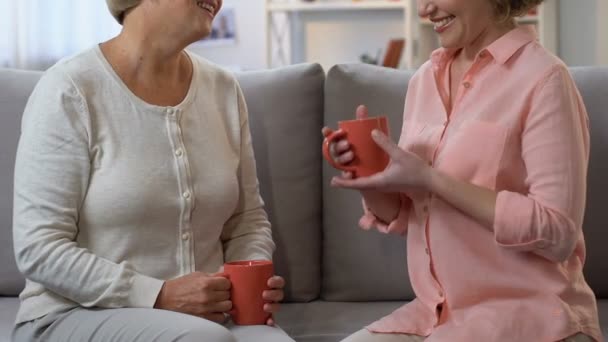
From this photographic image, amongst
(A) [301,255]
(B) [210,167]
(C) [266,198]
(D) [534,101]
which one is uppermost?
(D) [534,101]

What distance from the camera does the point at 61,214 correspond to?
4.54ft

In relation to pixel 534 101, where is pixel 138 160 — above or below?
below

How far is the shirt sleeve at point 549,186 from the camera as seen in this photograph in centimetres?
121

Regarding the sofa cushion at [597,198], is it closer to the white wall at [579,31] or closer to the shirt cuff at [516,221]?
the shirt cuff at [516,221]

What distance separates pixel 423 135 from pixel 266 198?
55 centimetres

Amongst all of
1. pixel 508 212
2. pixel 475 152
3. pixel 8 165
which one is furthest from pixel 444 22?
pixel 8 165

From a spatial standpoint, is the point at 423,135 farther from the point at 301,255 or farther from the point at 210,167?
the point at 301,255

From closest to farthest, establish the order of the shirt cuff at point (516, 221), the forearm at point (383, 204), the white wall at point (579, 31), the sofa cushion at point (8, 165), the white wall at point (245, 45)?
the shirt cuff at point (516, 221) < the forearm at point (383, 204) < the sofa cushion at point (8, 165) < the white wall at point (579, 31) < the white wall at point (245, 45)

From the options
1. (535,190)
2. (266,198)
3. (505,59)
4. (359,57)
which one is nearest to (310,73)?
(266,198)

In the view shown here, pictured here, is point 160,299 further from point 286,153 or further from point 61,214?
point 286,153

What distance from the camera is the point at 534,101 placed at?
1253mm

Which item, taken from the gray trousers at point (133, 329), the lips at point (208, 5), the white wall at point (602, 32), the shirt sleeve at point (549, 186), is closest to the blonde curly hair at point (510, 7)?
the shirt sleeve at point (549, 186)

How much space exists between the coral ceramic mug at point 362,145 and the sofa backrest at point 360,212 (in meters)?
0.57

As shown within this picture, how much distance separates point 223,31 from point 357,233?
8.86 ft
